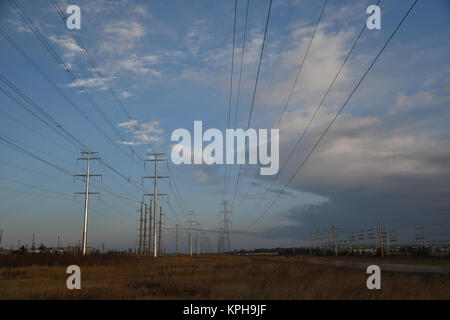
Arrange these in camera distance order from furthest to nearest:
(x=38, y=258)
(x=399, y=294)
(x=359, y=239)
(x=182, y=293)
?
(x=359, y=239)
(x=38, y=258)
(x=182, y=293)
(x=399, y=294)

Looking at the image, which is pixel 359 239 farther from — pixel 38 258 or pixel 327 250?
pixel 38 258

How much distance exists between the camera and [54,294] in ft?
49.1

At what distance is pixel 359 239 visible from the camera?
95438 millimetres

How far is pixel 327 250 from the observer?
107 meters
